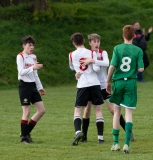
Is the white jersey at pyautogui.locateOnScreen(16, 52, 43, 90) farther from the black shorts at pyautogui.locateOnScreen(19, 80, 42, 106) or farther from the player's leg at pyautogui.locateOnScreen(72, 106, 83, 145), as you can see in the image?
the player's leg at pyautogui.locateOnScreen(72, 106, 83, 145)

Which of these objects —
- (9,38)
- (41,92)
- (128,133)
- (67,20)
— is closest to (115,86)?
(128,133)

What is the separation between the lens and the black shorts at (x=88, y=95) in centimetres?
957

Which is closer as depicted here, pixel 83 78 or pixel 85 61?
pixel 85 61

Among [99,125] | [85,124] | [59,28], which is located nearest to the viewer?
[99,125]

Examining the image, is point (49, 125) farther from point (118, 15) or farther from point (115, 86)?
point (118, 15)

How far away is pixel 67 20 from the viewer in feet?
84.4

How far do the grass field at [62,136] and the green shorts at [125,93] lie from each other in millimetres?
705

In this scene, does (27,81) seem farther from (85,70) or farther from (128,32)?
(128,32)

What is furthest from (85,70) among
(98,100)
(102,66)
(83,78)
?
(98,100)

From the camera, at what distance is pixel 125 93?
8641 mm

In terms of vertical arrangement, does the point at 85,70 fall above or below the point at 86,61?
below

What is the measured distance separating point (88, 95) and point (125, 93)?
1.10 m

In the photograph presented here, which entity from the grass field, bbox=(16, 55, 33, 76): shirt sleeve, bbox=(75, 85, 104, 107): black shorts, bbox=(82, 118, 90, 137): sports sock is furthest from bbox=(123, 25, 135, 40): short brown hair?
bbox=(82, 118, 90, 137): sports sock

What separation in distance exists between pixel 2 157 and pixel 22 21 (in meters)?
17.3
